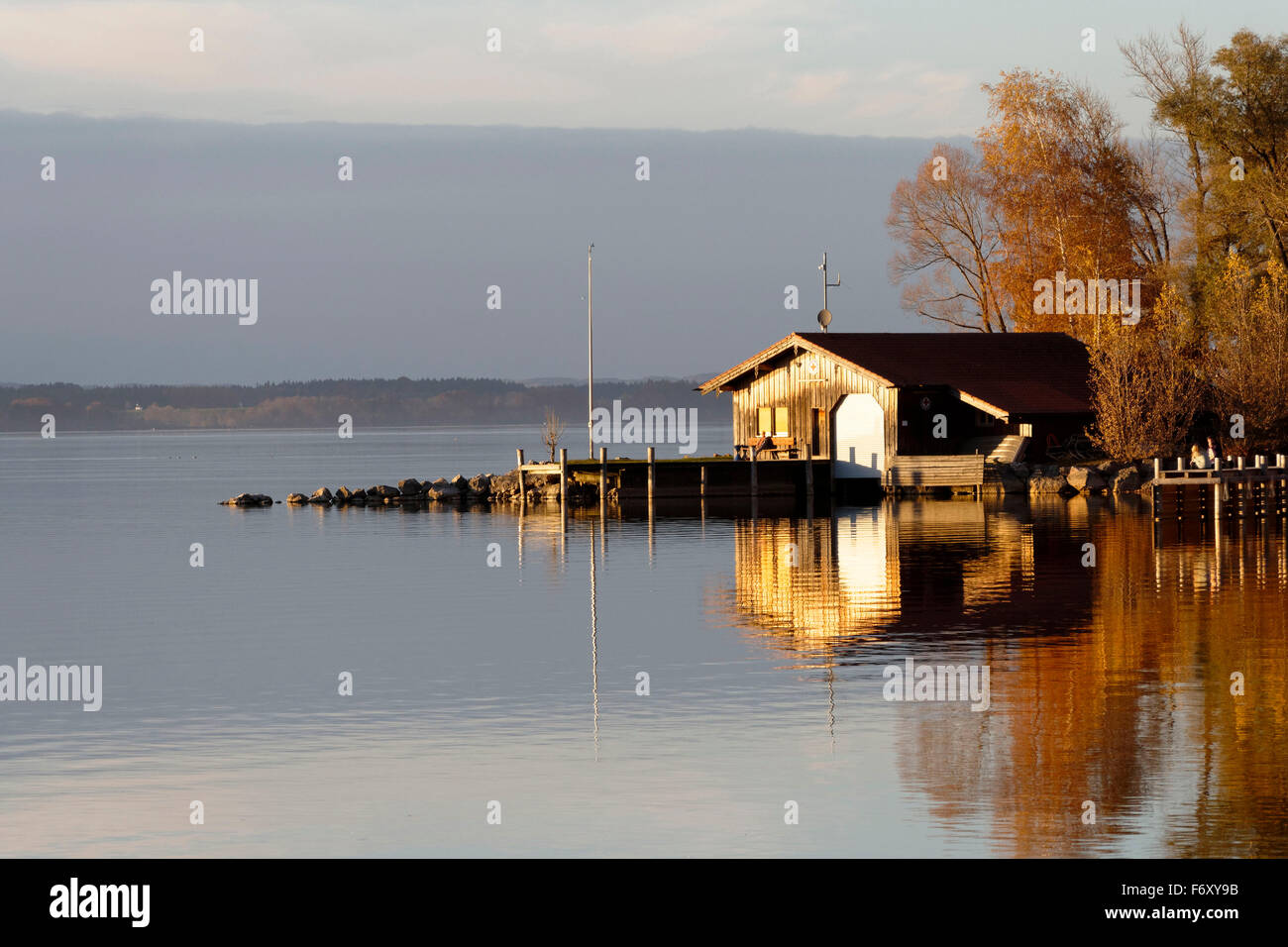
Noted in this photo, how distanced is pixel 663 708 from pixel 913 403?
1859 inches

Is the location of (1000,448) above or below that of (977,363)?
below

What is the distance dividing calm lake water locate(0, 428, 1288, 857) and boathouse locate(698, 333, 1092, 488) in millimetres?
24495

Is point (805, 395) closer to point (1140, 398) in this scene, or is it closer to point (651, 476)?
point (651, 476)

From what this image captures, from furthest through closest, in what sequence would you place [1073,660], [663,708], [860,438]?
[860,438], [1073,660], [663,708]

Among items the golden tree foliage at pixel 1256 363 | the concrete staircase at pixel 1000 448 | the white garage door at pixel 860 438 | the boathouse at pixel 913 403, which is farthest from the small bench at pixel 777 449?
the golden tree foliage at pixel 1256 363

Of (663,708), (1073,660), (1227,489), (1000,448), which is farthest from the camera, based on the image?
(1000,448)

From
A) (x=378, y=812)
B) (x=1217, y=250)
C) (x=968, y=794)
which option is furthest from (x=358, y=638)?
(x=1217, y=250)

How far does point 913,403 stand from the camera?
63469 millimetres

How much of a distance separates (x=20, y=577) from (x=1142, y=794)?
31.7 m

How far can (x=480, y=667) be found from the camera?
2103cm

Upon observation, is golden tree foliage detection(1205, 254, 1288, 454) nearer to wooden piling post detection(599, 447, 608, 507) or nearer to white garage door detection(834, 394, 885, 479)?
white garage door detection(834, 394, 885, 479)

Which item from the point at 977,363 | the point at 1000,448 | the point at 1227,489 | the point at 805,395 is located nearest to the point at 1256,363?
the point at 977,363

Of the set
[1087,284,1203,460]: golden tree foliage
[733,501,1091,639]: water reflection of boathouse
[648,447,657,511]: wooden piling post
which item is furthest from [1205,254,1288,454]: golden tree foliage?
A: [648,447,657,511]: wooden piling post

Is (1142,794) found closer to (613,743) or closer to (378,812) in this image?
(613,743)
